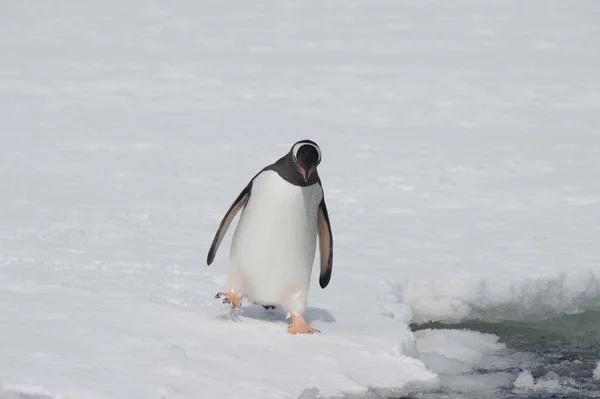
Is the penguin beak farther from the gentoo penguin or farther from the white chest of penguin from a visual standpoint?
the white chest of penguin

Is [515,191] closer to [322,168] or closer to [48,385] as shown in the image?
[322,168]

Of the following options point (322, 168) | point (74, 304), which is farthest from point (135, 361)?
point (322, 168)

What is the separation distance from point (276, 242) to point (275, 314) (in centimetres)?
55

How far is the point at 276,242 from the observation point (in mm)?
5062

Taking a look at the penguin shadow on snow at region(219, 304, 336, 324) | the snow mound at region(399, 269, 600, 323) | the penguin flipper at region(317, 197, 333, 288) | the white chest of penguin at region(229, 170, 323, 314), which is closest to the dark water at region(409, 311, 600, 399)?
the snow mound at region(399, 269, 600, 323)

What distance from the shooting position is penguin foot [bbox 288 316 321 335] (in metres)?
4.97

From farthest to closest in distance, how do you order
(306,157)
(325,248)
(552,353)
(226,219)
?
(552,353) → (325,248) → (226,219) → (306,157)

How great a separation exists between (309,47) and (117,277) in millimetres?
7470

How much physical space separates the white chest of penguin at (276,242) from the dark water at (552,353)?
885 mm

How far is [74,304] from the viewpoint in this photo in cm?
499

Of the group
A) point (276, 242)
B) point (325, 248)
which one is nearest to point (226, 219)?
point (276, 242)

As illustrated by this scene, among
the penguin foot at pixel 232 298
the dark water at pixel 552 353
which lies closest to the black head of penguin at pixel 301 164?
the penguin foot at pixel 232 298

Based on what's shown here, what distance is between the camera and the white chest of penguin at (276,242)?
5031 mm

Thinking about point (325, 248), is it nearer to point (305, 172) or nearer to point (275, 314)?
point (275, 314)
